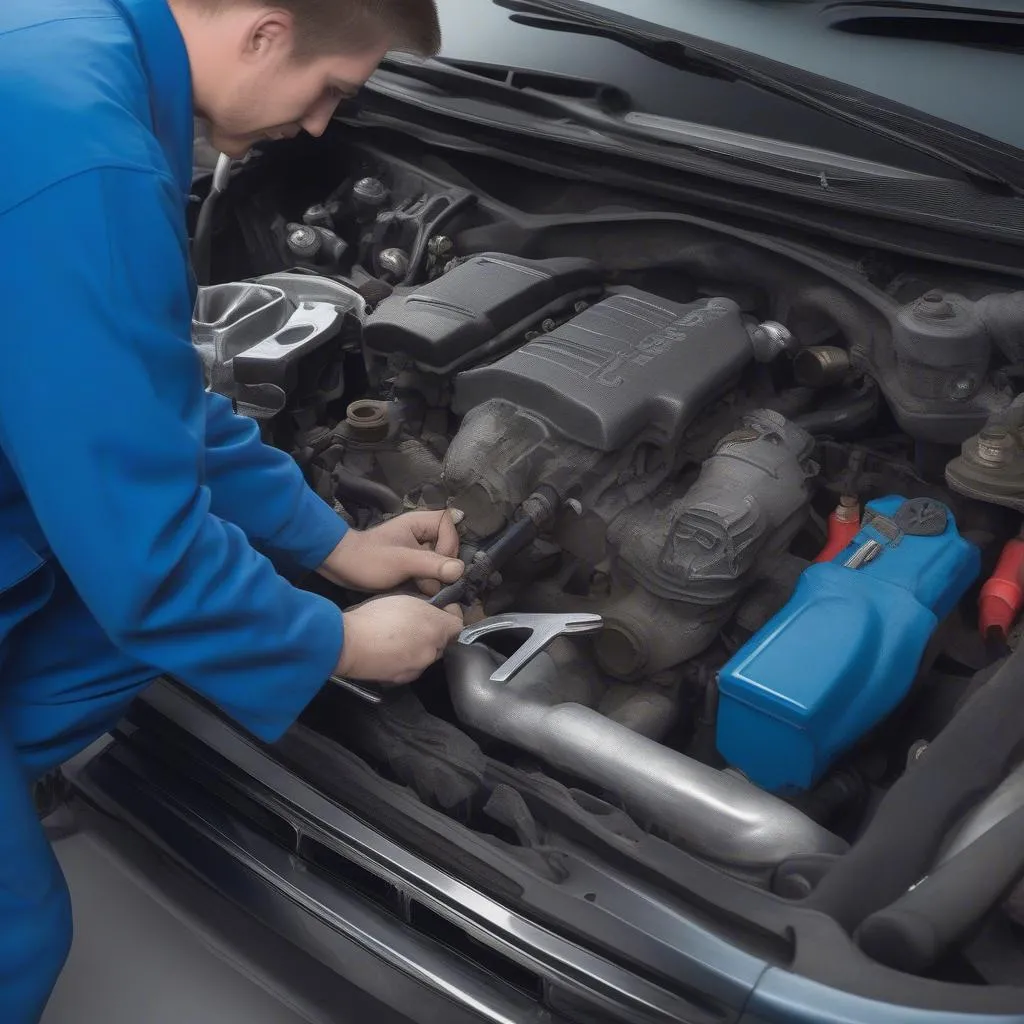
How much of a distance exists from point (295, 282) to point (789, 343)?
92 cm

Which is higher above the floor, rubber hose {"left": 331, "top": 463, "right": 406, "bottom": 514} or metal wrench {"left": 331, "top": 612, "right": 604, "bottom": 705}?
metal wrench {"left": 331, "top": 612, "right": 604, "bottom": 705}

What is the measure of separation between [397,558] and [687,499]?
0.40m

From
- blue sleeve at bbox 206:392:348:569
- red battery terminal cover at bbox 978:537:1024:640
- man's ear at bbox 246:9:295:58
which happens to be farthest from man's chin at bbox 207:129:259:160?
red battery terminal cover at bbox 978:537:1024:640

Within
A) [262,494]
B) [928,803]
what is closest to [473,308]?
[262,494]

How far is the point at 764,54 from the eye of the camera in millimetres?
1914

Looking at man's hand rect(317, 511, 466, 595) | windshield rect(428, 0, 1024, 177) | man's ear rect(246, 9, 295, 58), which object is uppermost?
man's ear rect(246, 9, 295, 58)

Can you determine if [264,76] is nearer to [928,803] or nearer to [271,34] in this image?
[271,34]

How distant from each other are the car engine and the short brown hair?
544 millimetres

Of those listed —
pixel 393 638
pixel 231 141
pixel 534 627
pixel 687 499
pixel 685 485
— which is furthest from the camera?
pixel 685 485

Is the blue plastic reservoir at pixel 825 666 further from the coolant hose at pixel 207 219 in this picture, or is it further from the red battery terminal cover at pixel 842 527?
the coolant hose at pixel 207 219

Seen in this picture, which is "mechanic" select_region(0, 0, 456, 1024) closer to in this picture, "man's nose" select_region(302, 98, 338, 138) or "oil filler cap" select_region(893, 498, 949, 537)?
"man's nose" select_region(302, 98, 338, 138)

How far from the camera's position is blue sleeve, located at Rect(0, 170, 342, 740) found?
85 cm

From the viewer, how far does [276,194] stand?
7.89 ft

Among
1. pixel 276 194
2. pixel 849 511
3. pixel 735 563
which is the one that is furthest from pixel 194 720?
pixel 276 194
